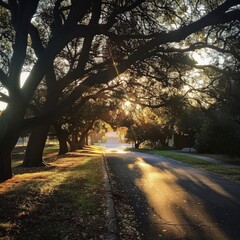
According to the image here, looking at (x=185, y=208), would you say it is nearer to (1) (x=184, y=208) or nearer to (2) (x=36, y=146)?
(1) (x=184, y=208)

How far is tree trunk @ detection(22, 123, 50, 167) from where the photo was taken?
2138 cm

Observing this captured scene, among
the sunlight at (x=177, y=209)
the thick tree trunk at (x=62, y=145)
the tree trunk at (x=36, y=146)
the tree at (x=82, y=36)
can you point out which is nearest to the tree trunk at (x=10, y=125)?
the tree at (x=82, y=36)

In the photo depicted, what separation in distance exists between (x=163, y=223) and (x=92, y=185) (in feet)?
18.0

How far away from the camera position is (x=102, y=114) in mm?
43750

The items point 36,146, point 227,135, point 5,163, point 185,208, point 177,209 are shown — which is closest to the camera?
point 177,209

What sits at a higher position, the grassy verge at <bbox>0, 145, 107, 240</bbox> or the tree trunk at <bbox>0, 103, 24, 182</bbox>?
the tree trunk at <bbox>0, 103, 24, 182</bbox>

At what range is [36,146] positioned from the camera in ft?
71.6

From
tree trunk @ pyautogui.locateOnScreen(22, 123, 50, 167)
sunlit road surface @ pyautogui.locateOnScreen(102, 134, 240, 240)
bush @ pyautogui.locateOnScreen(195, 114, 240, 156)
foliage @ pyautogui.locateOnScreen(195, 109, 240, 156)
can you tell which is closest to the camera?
sunlit road surface @ pyautogui.locateOnScreen(102, 134, 240, 240)

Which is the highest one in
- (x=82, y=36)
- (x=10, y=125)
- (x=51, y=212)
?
(x=82, y=36)

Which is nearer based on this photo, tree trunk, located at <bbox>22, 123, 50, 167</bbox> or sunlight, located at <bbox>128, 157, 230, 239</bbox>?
sunlight, located at <bbox>128, 157, 230, 239</bbox>

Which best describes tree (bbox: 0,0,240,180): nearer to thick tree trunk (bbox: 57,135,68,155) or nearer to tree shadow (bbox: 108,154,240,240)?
tree shadow (bbox: 108,154,240,240)

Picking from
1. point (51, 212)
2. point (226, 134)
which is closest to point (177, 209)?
point (51, 212)

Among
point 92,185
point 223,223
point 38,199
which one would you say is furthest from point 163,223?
point 92,185

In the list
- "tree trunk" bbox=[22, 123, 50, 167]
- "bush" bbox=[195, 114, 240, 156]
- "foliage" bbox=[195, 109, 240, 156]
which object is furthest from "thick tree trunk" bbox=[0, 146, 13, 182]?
"bush" bbox=[195, 114, 240, 156]
